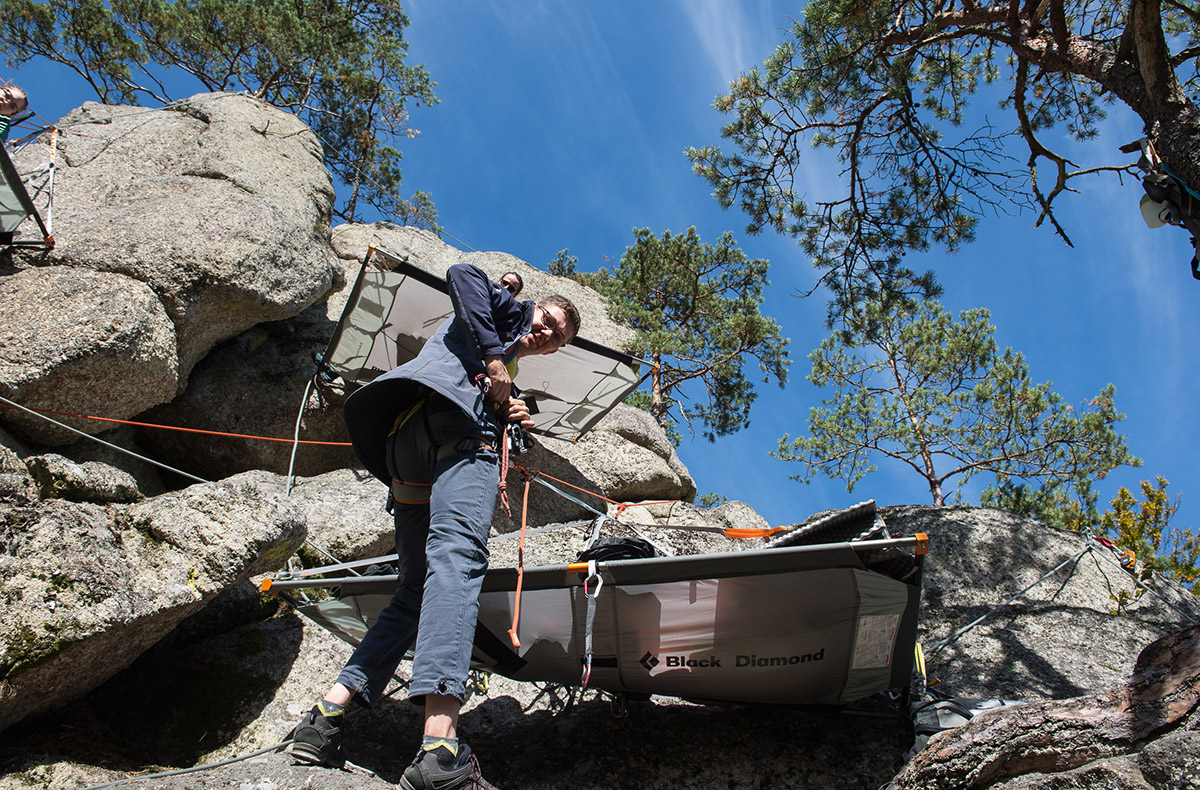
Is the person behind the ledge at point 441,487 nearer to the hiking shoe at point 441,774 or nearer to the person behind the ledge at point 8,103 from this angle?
the hiking shoe at point 441,774

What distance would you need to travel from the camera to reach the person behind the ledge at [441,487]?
2188 millimetres

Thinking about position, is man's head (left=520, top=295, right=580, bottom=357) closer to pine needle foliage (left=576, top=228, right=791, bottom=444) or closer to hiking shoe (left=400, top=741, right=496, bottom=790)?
hiking shoe (left=400, top=741, right=496, bottom=790)

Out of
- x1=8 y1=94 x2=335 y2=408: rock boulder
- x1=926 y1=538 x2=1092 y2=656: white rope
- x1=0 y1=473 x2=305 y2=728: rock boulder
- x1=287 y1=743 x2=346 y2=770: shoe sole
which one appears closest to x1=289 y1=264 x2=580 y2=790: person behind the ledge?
x1=287 y1=743 x2=346 y2=770: shoe sole

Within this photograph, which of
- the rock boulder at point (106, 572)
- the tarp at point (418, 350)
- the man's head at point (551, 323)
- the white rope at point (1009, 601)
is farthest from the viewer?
the tarp at point (418, 350)

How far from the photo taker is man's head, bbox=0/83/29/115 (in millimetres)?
5051

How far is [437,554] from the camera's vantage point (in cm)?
240

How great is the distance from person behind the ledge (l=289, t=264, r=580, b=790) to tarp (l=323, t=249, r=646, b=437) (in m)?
2.82

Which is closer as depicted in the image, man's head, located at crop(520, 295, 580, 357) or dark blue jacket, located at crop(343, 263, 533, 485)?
dark blue jacket, located at crop(343, 263, 533, 485)

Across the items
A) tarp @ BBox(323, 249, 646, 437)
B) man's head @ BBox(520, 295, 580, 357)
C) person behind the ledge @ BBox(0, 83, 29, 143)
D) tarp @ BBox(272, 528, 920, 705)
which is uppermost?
person behind the ledge @ BBox(0, 83, 29, 143)

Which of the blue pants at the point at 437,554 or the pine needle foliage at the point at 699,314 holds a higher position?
the pine needle foliage at the point at 699,314

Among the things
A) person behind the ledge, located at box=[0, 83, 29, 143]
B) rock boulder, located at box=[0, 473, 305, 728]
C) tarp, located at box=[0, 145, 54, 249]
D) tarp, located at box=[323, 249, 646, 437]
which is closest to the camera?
rock boulder, located at box=[0, 473, 305, 728]

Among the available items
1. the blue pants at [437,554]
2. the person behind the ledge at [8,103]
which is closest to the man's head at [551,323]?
the blue pants at [437,554]

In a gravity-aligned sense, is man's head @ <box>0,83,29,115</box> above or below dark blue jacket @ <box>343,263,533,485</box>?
above

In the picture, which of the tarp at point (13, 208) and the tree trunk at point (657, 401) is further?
the tree trunk at point (657, 401)
